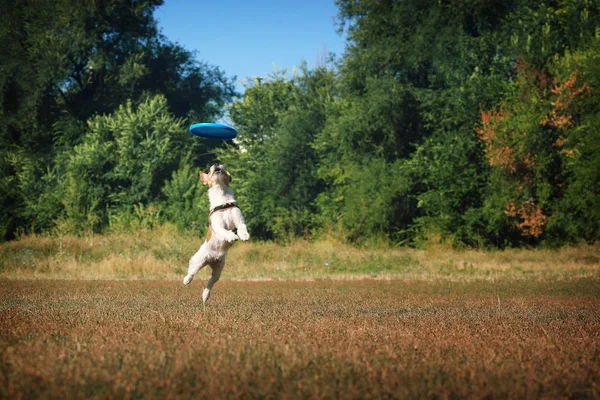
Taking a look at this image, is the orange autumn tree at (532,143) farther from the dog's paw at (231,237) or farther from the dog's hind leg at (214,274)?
the dog's paw at (231,237)

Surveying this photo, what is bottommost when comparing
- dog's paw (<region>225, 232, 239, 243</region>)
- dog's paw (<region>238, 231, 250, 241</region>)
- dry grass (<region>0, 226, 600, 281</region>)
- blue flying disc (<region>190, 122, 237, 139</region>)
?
dry grass (<region>0, 226, 600, 281</region>)

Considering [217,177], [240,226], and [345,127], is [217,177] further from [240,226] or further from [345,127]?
[345,127]

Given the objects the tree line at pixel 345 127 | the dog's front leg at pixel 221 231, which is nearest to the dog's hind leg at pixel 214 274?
the dog's front leg at pixel 221 231

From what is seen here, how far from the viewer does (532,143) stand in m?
35.0

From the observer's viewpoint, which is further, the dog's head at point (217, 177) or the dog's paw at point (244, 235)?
the dog's head at point (217, 177)

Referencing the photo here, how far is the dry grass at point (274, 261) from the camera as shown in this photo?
2745 cm

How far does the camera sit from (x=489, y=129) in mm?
36906

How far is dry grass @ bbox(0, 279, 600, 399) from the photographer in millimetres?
6383

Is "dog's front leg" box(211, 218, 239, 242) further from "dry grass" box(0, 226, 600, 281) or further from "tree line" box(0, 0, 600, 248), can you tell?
"tree line" box(0, 0, 600, 248)

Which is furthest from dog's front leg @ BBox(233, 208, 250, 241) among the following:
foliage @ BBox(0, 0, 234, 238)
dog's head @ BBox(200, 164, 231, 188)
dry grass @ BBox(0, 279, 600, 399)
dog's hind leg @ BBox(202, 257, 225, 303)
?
foliage @ BBox(0, 0, 234, 238)

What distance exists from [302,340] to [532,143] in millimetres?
28183

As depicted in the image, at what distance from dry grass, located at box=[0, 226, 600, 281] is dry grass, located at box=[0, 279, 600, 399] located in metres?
11.3

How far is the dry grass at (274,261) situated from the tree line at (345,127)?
3676 mm

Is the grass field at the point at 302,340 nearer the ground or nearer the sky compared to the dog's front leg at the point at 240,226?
nearer the ground
